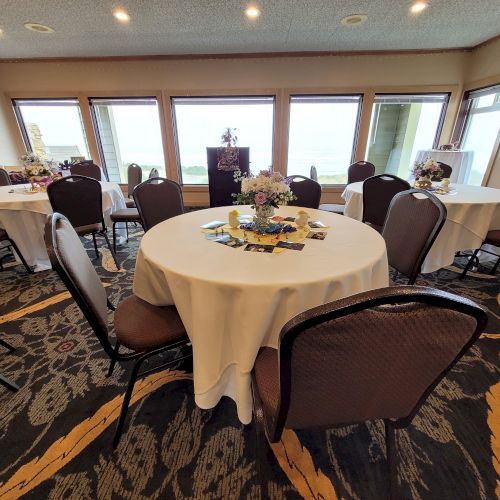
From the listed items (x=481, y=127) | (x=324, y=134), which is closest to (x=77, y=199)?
(x=324, y=134)

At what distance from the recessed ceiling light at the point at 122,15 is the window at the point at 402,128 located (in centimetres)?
398

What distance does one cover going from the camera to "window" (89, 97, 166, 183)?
185 inches

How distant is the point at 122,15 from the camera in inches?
113

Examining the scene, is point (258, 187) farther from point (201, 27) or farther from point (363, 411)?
point (201, 27)

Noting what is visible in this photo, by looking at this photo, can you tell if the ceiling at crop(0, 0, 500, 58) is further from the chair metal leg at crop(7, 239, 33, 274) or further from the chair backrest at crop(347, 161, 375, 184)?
the chair metal leg at crop(7, 239, 33, 274)

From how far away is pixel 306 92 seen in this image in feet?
14.4

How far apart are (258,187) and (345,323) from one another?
103 centimetres

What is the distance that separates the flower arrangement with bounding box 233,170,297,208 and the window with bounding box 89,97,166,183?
12.8 ft

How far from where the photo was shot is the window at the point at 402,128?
4.48 metres

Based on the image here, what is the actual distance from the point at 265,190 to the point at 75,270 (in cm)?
95

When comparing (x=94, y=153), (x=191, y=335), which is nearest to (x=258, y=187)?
(x=191, y=335)

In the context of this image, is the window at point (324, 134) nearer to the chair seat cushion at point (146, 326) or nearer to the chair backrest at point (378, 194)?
the chair backrest at point (378, 194)

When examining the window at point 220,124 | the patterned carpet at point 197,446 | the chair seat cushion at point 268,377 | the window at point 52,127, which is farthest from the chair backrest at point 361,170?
→ the window at point 52,127

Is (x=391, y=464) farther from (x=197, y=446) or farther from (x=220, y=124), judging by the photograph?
(x=220, y=124)
